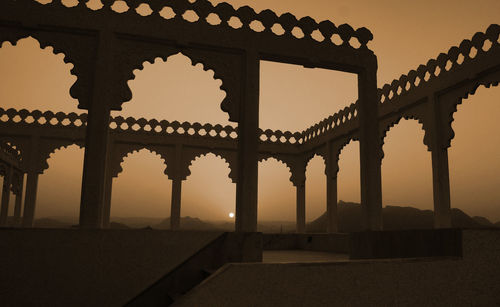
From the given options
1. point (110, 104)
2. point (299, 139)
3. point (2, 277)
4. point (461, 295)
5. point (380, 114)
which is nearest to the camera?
point (461, 295)

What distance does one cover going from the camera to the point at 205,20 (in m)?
7.39

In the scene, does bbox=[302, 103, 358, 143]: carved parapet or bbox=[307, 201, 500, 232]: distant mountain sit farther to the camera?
bbox=[307, 201, 500, 232]: distant mountain

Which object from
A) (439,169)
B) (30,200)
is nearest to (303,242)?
(439,169)

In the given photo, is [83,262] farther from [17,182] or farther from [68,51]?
[17,182]

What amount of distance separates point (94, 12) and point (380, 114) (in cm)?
794

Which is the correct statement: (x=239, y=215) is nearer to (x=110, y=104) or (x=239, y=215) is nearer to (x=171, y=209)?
(x=110, y=104)

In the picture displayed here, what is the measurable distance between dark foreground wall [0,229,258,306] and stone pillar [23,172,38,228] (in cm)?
813

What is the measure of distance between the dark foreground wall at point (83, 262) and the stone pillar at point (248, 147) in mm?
929

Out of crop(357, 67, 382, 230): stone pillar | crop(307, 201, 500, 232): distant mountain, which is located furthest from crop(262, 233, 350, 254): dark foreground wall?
crop(307, 201, 500, 232): distant mountain

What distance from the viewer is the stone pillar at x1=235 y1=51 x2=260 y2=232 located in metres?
7.07

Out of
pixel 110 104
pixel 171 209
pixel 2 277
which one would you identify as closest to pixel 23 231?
pixel 2 277

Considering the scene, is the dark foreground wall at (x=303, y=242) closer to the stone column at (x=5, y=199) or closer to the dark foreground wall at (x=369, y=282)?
the dark foreground wall at (x=369, y=282)

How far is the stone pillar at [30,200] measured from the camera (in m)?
13.2

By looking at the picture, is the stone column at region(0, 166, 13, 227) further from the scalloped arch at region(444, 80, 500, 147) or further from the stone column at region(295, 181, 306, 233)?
the scalloped arch at region(444, 80, 500, 147)
